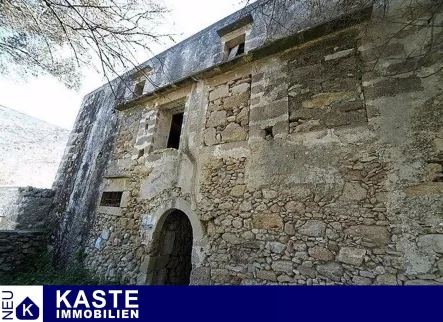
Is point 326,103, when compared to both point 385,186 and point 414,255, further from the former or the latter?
point 414,255

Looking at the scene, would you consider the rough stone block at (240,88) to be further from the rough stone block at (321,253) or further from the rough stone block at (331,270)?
the rough stone block at (331,270)

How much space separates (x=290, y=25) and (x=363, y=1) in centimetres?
104

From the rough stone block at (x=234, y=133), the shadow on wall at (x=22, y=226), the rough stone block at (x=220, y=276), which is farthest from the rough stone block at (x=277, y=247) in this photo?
the shadow on wall at (x=22, y=226)

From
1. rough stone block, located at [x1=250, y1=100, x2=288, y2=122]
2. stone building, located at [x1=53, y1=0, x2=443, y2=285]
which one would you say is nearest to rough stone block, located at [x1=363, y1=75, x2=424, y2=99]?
stone building, located at [x1=53, y1=0, x2=443, y2=285]

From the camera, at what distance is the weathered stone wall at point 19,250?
16.5 ft

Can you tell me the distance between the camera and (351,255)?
2.21m

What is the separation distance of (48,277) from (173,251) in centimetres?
289

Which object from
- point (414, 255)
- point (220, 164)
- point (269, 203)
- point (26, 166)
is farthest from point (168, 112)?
point (26, 166)

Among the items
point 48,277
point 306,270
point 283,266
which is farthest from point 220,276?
point 48,277

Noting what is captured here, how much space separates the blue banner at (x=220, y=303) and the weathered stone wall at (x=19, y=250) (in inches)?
157

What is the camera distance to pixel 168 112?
16.5ft

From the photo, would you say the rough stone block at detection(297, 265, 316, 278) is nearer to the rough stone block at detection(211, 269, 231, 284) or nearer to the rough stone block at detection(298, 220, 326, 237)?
the rough stone block at detection(298, 220, 326, 237)

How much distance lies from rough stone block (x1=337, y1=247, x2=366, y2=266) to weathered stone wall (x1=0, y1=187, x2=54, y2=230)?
725cm

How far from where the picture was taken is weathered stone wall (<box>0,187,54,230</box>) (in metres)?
6.17
